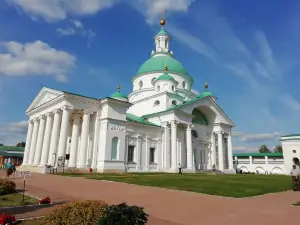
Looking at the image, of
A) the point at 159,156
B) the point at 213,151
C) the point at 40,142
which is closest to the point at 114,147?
the point at 159,156

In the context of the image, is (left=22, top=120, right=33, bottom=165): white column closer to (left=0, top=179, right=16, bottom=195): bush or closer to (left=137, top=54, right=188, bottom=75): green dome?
(left=137, top=54, right=188, bottom=75): green dome

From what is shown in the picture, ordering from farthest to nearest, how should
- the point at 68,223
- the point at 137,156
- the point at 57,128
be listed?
the point at 137,156 < the point at 57,128 < the point at 68,223

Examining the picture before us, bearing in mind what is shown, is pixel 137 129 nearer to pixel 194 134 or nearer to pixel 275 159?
pixel 194 134

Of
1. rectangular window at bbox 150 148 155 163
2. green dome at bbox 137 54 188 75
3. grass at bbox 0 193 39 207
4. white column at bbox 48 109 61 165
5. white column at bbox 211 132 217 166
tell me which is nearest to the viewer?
grass at bbox 0 193 39 207

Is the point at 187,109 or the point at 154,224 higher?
the point at 187,109

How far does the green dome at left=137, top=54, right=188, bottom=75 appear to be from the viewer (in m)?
51.5

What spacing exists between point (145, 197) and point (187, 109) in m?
31.0

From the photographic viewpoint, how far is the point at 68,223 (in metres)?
5.14

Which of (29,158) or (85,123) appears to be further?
(29,158)

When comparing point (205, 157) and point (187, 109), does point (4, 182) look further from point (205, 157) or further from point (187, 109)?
point (205, 157)

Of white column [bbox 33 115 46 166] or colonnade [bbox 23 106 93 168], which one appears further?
white column [bbox 33 115 46 166]

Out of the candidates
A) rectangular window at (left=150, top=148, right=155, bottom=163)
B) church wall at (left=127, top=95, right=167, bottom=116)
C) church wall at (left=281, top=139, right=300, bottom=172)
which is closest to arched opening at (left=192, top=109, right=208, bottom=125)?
church wall at (left=127, top=95, right=167, bottom=116)

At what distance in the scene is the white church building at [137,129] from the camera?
32469 mm

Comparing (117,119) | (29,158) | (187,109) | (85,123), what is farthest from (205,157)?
(29,158)
